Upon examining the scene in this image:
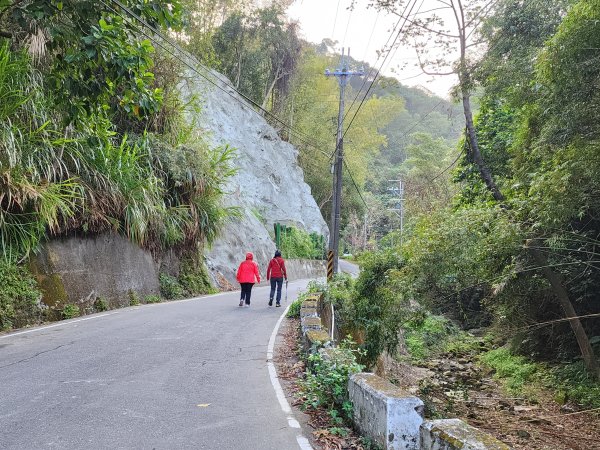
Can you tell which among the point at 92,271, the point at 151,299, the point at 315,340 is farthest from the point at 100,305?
the point at 315,340

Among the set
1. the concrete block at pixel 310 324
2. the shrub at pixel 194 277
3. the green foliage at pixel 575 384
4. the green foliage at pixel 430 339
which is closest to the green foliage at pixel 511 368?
the green foliage at pixel 575 384

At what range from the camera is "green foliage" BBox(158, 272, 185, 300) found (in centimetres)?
1793

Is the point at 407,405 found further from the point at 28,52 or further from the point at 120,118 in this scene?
the point at 120,118

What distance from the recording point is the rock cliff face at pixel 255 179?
100ft

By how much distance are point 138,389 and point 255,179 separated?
32995 mm

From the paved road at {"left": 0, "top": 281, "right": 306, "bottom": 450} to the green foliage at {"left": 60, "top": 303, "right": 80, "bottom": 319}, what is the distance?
1.33 meters

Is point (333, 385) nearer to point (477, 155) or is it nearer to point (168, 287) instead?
point (477, 155)

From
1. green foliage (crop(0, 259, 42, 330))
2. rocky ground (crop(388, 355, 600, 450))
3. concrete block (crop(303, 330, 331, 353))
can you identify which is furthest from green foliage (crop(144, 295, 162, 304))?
concrete block (crop(303, 330, 331, 353))

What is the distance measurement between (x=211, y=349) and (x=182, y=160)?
10.5 metres

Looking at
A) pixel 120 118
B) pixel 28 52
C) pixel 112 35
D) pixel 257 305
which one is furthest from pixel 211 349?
pixel 120 118

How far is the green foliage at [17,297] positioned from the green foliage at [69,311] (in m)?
0.73

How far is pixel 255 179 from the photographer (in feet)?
128

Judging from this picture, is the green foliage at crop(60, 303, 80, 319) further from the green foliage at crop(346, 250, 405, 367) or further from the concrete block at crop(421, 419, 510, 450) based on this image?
the concrete block at crop(421, 419, 510, 450)

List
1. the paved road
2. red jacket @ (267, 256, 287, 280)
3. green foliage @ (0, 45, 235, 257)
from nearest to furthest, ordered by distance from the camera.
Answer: the paved road < green foliage @ (0, 45, 235, 257) < red jacket @ (267, 256, 287, 280)
